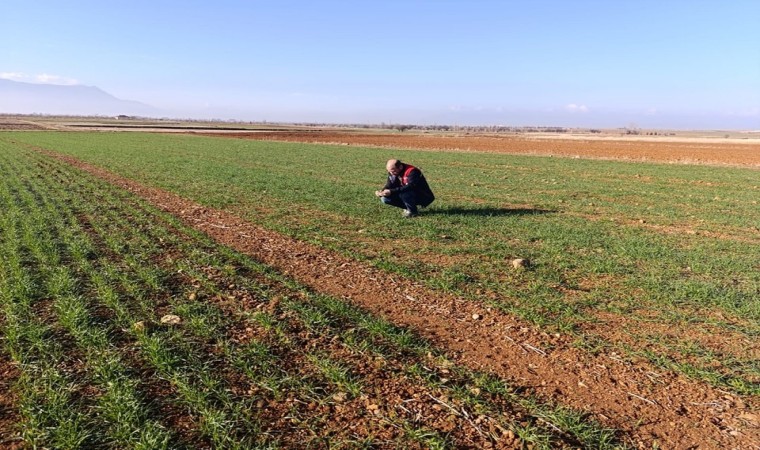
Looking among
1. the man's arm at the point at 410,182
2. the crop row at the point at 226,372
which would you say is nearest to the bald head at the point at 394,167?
the man's arm at the point at 410,182

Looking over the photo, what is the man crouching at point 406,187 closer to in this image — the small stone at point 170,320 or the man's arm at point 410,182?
the man's arm at point 410,182

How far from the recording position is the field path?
3691 mm

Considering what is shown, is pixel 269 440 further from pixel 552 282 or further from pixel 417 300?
pixel 552 282

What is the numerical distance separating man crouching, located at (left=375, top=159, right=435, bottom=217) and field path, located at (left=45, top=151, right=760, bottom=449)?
4.25 meters

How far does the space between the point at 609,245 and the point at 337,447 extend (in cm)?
774

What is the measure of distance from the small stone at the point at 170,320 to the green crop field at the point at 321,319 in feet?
0.30

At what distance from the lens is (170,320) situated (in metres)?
5.39

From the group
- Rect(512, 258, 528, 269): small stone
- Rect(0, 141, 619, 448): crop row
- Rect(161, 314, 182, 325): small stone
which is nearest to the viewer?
Rect(0, 141, 619, 448): crop row

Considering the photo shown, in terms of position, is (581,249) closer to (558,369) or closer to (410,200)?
(410,200)

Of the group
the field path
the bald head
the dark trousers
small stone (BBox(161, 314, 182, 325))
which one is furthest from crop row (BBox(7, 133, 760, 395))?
small stone (BBox(161, 314, 182, 325))

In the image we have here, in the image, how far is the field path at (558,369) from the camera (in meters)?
3.69

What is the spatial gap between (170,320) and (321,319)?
1.73 meters

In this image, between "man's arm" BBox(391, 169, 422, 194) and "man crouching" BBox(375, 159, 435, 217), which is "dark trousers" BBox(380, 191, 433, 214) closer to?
"man crouching" BBox(375, 159, 435, 217)

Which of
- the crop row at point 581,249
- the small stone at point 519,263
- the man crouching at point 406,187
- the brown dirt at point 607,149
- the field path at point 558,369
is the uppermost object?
the man crouching at point 406,187
